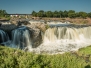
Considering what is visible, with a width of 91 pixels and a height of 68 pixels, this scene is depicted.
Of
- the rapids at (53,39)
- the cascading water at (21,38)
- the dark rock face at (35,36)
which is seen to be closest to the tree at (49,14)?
the rapids at (53,39)

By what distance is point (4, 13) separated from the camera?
63.5 meters

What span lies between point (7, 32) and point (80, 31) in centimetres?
1124

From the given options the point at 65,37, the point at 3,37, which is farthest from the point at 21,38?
the point at 65,37

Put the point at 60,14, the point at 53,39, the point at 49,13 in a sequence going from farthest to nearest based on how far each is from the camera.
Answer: the point at 60,14, the point at 49,13, the point at 53,39

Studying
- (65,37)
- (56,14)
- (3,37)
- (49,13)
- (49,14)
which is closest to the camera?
(3,37)

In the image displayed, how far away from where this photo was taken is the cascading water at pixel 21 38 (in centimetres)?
2050

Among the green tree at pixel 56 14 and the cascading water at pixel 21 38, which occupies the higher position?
the green tree at pixel 56 14

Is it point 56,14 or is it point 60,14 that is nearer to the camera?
point 56,14

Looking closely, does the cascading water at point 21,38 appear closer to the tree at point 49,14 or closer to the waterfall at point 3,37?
the waterfall at point 3,37

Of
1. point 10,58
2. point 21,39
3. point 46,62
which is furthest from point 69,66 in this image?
point 21,39

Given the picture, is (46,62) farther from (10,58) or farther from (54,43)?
(54,43)

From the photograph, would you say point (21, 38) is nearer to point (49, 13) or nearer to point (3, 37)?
point (3, 37)

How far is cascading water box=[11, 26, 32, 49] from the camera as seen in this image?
67.3 ft

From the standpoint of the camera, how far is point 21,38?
21.0 metres
